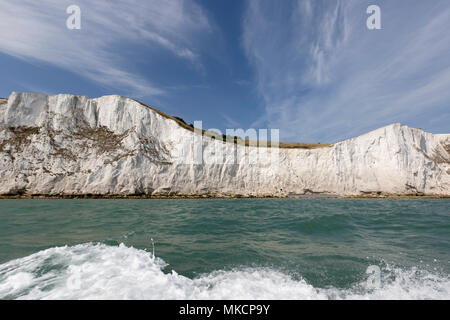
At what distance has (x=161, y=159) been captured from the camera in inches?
1268

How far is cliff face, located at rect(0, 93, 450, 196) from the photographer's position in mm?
29031

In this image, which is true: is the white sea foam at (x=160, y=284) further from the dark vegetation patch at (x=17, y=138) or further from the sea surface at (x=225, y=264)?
the dark vegetation patch at (x=17, y=138)

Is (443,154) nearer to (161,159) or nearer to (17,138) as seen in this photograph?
(161,159)

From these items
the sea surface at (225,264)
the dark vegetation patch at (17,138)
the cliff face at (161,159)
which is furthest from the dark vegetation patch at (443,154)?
the dark vegetation patch at (17,138)

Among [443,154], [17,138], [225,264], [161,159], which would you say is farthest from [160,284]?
[443,154]

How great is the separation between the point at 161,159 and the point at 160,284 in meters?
30.1

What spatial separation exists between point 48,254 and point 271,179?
3232cm

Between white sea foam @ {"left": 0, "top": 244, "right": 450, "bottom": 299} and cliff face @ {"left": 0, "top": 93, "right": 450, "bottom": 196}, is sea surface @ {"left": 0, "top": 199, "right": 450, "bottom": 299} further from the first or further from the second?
cliff face @ {"left": 0, "top": 93, "right": 450, "bottom": 196}

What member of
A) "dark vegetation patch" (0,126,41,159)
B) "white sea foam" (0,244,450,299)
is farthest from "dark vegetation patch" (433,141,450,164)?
"dark vegetation patch" (0,126,41,159)

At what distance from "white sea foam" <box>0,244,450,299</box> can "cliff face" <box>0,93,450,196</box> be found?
26906mm

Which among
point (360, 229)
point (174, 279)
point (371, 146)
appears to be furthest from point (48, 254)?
point (371, 146)
